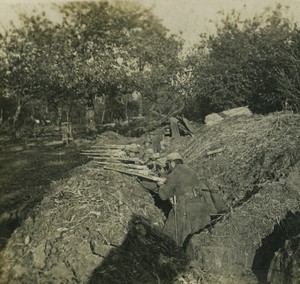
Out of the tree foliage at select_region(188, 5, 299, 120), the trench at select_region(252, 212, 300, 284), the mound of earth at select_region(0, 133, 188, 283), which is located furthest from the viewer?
the tree foliage at select_region(188, 5, 299, 120)

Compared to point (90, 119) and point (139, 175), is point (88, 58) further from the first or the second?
point (139, 175)

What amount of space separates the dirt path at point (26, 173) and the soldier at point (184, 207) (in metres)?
2.42

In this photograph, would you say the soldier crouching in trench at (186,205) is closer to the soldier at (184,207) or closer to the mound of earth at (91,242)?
the soldier at (184,207)

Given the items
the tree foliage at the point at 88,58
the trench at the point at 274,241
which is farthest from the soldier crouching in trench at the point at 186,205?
the tree foliage at the point at 88,58

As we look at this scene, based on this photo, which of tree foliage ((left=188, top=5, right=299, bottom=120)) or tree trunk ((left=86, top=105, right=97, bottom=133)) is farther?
tree trunk ((left=86, top=105, right=97, bottom=133))

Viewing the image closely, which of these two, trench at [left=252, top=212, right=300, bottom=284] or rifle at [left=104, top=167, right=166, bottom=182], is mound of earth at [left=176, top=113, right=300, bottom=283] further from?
rifle at [left=104, top=167, right=166, bottom=182]

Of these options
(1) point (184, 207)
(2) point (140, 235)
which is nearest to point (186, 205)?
(1) point (184, 207)

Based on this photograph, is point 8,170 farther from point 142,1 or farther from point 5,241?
point 142,1

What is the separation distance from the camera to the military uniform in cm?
566

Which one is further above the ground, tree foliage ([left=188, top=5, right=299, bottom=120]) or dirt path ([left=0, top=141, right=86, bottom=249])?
tree foliage ([left=188, top=5, right=299, bottom=120])

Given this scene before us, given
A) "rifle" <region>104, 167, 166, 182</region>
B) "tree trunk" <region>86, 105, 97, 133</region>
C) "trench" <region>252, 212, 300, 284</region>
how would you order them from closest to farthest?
"trench" <region>252, 212, 300, 284</region> → "rifle" <region>104, 167, 166, 182</region> → "tree trunk" <region>86, 105, 97, 133</region>

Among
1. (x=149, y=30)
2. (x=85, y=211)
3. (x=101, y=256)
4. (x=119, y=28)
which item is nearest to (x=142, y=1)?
(x=85, y=211)

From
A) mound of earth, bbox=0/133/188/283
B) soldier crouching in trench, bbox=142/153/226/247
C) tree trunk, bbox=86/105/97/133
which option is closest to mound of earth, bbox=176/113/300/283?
soldier crouching in trench, bbox=142/153/226/247

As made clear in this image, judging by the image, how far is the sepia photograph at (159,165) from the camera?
16.4 feet
